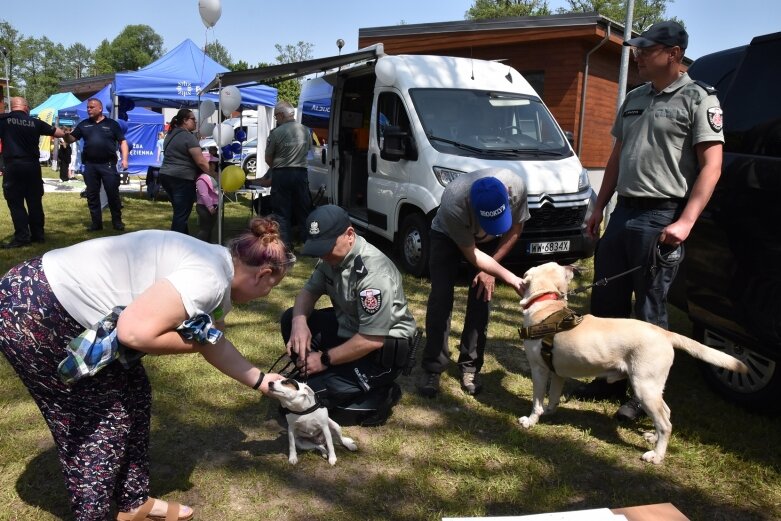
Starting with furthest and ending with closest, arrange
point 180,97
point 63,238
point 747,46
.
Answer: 1. point 180,97
2. point 63,238
3. point 747,46

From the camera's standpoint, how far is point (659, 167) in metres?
2.98

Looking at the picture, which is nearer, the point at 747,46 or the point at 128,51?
the point at 747,46

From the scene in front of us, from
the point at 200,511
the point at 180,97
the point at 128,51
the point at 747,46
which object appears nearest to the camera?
the point at 200,511

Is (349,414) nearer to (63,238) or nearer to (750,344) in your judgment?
(750,344)

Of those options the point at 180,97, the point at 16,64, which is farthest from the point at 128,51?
the point at 180,97

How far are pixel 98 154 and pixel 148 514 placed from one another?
7275 mm

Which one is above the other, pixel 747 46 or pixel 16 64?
pixel 16 64

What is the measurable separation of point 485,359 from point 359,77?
5.12 metres

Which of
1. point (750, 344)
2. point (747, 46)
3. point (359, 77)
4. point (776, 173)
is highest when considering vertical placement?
point (359, 77)

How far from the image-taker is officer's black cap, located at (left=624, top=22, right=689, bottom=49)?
2.82 m

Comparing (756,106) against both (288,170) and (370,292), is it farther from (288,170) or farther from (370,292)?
(288,170)

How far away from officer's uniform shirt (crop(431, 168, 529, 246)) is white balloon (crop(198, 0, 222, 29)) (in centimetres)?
621

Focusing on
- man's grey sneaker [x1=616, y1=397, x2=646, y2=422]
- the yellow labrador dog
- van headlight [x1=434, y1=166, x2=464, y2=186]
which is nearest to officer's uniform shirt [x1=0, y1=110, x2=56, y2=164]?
van headlight [x1=434, y1=166, x2=464, y2=186]

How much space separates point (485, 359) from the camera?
417cm
